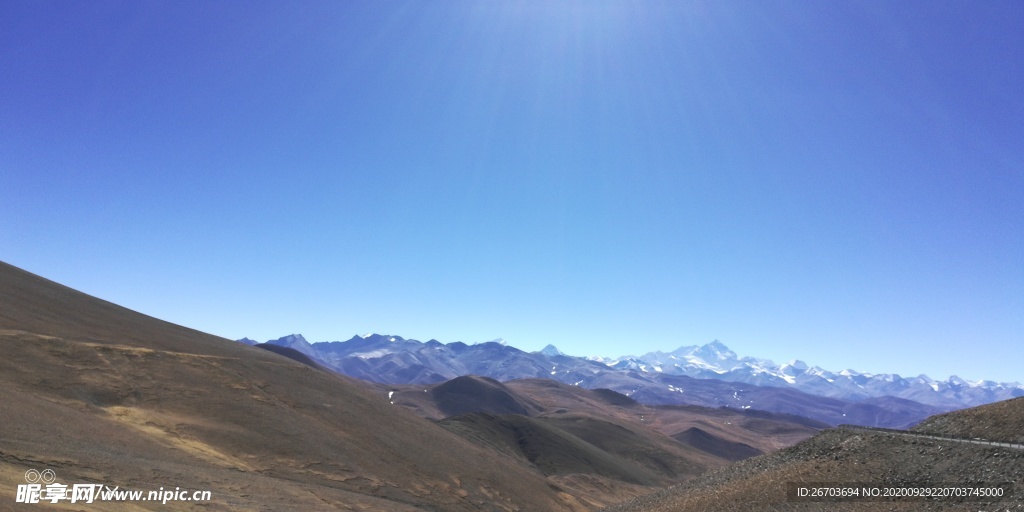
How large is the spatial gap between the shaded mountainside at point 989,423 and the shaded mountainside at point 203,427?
1193 inches

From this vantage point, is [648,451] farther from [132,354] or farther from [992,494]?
[992,494]

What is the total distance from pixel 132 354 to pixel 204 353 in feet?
31.0

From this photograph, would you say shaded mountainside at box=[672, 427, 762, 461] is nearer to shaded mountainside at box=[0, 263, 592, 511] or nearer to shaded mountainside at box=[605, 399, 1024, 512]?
shaded mountainside at box=[0, 263, 592, 511]

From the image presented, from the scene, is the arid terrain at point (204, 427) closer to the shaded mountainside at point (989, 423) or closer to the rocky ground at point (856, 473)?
the rocky ground at point (856, 473)

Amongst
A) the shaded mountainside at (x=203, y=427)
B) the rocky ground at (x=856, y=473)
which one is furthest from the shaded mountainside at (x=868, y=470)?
the shaded mountainside at (x=203, y=427)

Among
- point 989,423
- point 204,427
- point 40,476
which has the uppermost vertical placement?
point 989,423

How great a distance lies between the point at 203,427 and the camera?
38.7 meters

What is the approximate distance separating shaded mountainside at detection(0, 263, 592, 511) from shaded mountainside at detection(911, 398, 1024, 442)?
30.3m

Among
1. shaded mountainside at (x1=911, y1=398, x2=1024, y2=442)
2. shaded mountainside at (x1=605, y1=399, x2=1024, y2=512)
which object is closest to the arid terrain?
shaded mountainside at (x1=605, y1=399, x2=1024, y2=512)

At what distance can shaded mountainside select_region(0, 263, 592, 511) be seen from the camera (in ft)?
91.9

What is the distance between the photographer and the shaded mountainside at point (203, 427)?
28.0m

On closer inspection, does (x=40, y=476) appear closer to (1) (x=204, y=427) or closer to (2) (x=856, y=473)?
(1) (x=204, y=427)

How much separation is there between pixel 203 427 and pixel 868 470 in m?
37.5

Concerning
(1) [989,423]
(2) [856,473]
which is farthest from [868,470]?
(1) [989,423]
